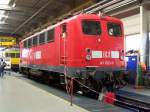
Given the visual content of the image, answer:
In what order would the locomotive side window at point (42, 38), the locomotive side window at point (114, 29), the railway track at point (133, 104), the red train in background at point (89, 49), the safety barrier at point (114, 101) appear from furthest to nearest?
the locomotive side window at point (42, 38) < the locomotive side window at point (114, 29) < the red train in background at point (89, 49) < the safety barrier at point (114, 101) < the railway track at point (133, 104)

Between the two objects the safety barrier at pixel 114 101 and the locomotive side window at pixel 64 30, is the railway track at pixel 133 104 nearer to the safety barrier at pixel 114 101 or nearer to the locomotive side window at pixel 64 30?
the safety barrier at pixel 114 101

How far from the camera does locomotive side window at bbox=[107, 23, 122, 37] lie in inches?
619

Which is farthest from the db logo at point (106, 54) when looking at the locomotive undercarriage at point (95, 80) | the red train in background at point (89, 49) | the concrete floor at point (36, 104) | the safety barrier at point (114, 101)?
the concrete floor at point (36, 104)

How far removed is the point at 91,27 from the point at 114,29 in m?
1.20

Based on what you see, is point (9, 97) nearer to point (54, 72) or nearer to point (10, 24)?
point (54, 72)

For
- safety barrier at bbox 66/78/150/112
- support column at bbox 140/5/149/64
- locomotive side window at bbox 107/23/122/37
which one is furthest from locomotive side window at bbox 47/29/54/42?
support column at bbox 140/5/149/64

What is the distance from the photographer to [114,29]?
1588 centimetres

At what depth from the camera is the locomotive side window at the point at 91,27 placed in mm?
14991

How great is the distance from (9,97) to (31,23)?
32.0m

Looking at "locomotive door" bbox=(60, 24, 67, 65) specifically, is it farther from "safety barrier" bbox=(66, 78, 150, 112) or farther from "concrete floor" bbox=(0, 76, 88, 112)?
"concrete floor" bbox=(0, 76, 88, 112)

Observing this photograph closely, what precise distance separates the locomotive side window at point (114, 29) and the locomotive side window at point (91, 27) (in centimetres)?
58

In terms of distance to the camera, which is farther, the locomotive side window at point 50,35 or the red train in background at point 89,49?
the locomotive side window at point 50,35

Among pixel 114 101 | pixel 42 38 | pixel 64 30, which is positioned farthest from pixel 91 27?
pixel 42 38

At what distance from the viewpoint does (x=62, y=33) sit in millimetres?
16047
